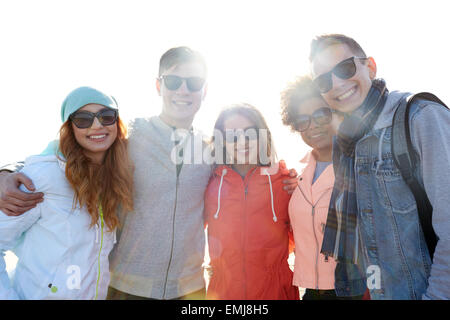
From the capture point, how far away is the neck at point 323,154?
336cm

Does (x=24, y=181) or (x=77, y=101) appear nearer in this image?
(x=24, y=181)

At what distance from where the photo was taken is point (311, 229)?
2924mm

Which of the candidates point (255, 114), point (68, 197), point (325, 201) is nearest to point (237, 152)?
point (255, 114)

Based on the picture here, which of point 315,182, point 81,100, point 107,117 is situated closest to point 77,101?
point 81,100

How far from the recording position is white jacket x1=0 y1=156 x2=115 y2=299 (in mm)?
2318

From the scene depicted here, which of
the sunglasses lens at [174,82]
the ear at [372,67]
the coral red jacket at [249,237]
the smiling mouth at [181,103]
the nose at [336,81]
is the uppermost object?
the sunglasses lens at [174,82]

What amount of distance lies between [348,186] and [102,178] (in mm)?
2463

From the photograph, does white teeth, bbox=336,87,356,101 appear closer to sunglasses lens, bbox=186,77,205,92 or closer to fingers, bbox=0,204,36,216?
sunglasses lens, bbox=186,77,205,92

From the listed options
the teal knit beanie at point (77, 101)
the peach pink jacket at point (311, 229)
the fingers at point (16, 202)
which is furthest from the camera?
the peach pink jacket at point (311, 229)

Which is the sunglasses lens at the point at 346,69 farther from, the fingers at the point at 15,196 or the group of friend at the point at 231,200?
the fingers at the point at 15,196

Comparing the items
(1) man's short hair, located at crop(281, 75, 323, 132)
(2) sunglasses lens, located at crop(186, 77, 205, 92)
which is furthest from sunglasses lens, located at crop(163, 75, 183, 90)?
(1) man's short hair, located at crop(281, 75, 323, 132)

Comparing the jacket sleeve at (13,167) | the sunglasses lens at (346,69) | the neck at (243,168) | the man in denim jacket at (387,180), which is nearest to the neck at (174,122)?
the neck at (243,168)

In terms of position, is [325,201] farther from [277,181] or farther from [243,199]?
[243,199]

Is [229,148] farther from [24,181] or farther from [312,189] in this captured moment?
[24,181]
